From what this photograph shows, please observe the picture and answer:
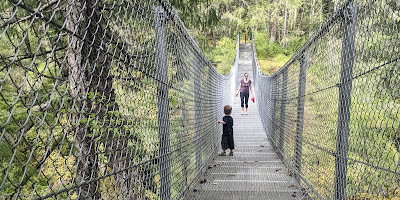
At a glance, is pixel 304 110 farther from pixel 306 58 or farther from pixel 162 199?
pixel 162 199

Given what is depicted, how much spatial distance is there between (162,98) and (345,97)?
3.85 ft

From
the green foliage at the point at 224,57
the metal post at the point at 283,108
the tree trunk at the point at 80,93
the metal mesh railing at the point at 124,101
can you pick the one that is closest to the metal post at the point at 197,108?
the metal mesh railing at the point at 124,101

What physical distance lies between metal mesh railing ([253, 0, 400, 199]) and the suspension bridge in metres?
0.02

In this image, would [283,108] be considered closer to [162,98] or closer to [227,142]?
[227,142]

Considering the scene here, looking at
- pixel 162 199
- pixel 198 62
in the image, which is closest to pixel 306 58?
pixel 198 62

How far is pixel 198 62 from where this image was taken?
3430 millimetres

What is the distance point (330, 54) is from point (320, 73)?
0.50 metres

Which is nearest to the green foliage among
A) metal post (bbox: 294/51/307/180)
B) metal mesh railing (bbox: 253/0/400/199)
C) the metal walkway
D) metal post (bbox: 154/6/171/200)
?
the metal walkway

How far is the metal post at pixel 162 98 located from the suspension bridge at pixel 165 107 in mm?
10

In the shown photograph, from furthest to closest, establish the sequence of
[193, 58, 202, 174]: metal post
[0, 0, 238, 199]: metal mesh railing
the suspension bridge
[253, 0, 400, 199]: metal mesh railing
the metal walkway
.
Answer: [193, 58, 202, 174]: metal post → the metal walkway → [253, 0, 400, 199]: metal mesh railing → [0, 0, 238, 199]: metal mesh railing → the suspension bridge

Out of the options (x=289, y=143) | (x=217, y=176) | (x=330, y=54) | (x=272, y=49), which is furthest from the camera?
(x=272, y=49)

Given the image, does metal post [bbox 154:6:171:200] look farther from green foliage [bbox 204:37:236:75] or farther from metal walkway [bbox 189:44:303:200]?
green foliage [bbox 204:37:236:75]

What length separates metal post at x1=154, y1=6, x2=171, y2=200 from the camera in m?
1.94

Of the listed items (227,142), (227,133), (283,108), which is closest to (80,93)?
(283,108)
